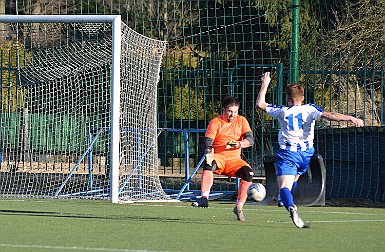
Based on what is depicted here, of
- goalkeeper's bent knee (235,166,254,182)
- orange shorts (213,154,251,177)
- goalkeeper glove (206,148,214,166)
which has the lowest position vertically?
goalkeeper's bent knee (235,166,254,182)

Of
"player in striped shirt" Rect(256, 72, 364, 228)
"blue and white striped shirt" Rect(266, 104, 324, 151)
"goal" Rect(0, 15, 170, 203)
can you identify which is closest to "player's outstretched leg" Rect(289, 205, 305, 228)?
"player in striped shirt" Rect(256, 72, 364, 228)

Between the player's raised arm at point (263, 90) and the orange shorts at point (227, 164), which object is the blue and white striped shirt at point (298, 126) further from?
the orange shorts at point (227, 164)

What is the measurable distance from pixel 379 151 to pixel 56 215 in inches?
257

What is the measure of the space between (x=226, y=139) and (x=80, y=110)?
609 centimetres

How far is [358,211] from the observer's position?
14727 millimetres

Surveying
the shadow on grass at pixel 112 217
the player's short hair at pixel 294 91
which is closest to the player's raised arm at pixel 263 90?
the player's short hair at pixel 294 91

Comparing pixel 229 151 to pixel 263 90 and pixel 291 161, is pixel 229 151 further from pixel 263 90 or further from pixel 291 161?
pixel 291 161

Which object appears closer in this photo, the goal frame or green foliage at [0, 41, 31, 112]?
the goal frame

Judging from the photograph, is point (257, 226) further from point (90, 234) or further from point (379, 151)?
point (379, 151)

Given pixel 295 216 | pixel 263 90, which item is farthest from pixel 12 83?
pixel 295 216

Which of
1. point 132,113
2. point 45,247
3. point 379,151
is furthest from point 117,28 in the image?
point 45,247

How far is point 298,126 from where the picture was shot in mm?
A: 11156

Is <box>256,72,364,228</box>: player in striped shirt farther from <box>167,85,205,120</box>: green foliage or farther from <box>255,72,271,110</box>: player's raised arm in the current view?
<box>167,85,205,120</box>: green foliage

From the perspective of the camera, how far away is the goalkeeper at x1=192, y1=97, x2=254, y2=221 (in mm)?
12109
